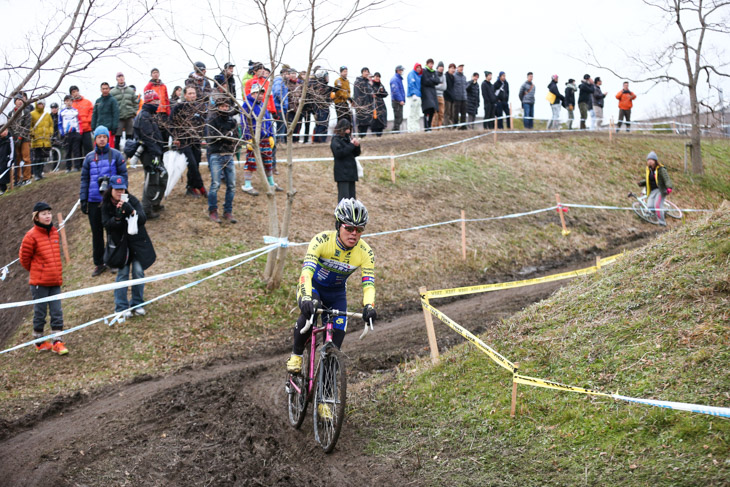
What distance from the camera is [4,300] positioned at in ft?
41.6

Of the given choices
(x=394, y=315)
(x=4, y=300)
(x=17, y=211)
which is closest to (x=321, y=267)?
(x=394, y=315)

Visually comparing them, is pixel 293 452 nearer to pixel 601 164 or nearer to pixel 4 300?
pixel 4 300

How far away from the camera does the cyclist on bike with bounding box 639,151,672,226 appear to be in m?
19.3

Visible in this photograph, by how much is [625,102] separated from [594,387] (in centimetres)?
2710

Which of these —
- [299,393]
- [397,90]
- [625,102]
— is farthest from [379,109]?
[299,393]

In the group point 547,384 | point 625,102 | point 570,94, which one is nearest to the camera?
point 547,384

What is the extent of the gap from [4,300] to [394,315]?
318 inches

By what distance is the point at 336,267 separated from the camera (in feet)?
24.0

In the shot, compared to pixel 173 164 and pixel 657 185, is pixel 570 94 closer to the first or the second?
pixel 657 185

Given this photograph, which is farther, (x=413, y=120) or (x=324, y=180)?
(x=413, y=120)

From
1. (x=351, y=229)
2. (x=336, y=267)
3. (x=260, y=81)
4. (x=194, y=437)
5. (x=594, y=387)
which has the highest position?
(x=260, y=81)

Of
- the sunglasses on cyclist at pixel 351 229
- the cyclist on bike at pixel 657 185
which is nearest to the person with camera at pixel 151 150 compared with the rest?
the sunglasses on cyclist at pixel 351 229

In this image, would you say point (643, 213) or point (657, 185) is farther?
point (643, 213)

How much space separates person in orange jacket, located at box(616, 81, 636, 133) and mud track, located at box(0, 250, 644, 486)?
23499 millimetres
